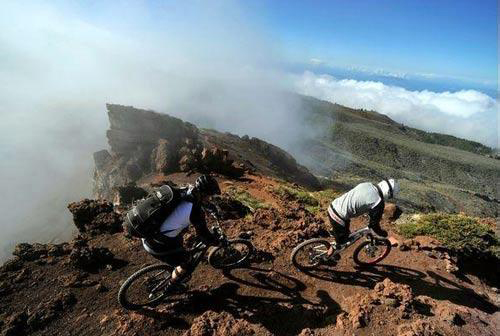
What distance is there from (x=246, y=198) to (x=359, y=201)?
33.4 feet

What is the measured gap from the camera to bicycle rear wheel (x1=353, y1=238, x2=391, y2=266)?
9000 millimetres

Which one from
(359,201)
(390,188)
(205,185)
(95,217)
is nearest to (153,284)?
(205,185)

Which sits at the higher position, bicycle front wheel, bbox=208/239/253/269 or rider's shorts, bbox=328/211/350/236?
rider's shorts, bbox=328/211/350/236

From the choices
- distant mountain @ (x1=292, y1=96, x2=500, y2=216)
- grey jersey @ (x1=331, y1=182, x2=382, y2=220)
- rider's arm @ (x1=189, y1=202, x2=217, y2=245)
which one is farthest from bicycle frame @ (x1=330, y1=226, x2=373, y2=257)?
distant mountain @ (x1=292, y1=96, x2=500, y2=216)

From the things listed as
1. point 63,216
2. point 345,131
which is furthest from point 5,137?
point 345,131

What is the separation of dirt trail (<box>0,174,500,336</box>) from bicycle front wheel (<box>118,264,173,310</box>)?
0.71 feet

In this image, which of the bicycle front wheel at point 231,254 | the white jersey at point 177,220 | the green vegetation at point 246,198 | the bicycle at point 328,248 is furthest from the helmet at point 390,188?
the green vegetation at point 246,198

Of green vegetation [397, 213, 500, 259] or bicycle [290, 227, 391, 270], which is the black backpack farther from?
green vegetation [397, 213, 500, 259]

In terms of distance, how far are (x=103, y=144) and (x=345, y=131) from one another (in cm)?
6163

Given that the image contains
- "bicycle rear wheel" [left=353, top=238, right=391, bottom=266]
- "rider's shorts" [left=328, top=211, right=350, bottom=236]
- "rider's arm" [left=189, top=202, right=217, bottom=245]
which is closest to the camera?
"rider's arm" [left=189, top=202, right=217, bottom=245]

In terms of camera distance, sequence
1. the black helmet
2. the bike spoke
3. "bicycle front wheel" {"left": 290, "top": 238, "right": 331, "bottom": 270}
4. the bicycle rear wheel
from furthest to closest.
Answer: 1. the bicycle rear wheel
2. the bike spoke
3. "bicycle front wheel" {"left": 290, "top": 238, "right": 331, "bottom": 270}
4. the black helmet

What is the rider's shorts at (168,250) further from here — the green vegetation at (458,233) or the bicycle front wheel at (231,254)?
the green vegetation at (458,233)

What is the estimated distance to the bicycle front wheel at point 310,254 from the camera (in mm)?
8781

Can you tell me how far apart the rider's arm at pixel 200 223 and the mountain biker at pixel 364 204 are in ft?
9.23
